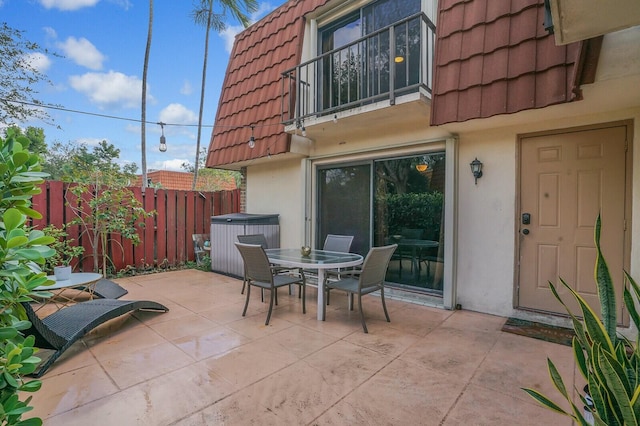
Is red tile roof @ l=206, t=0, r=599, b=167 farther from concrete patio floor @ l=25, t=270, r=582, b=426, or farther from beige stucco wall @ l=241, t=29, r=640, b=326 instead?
concrete patio floor @ l=25, t=270, r=582, b=426

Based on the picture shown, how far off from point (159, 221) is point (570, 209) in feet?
23.2

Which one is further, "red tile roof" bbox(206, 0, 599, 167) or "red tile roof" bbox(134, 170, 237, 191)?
"red tile roof" bbox(134, 170, 237, 191)

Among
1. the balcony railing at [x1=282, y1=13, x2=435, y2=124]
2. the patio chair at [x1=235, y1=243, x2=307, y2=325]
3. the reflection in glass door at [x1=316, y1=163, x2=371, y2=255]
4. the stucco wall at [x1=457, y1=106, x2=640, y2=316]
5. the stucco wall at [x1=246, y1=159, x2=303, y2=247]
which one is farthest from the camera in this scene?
the stucco wall at [x1=246, y1=159, x2=303, y2=247]

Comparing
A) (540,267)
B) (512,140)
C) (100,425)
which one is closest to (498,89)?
(512,140)

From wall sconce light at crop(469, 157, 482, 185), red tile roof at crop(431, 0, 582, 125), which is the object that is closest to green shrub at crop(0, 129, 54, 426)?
red tile roof at crop(431, 0, 582, 125)

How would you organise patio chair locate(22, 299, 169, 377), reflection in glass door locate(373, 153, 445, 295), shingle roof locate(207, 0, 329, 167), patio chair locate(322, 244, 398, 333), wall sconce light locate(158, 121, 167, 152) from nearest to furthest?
patio chair locate(22, 299, 169, 377)
patio chair locate(322, 244, 398, 333)
reflection in glass door locate(373, 153, 445, 295)
shingle roof locate(207, 0, 329, 167)
wall sconce light locate(158, 121, 167, 152)

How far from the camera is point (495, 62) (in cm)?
340

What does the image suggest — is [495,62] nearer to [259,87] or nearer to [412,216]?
[412,216]

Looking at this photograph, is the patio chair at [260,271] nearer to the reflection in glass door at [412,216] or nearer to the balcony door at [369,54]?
the reflection in glass door at [412,216]

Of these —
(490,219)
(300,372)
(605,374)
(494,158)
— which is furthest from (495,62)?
(300,372)

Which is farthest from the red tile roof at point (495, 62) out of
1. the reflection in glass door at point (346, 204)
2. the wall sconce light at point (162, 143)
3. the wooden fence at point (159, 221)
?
the wooden fence at point (159, 221)

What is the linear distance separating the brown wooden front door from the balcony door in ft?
6.29

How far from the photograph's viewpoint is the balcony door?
14.4 feet

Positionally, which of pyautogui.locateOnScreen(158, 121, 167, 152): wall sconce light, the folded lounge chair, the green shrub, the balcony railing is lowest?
the folded lounge chair
